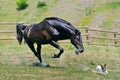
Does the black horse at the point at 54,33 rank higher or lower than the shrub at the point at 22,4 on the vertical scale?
higher

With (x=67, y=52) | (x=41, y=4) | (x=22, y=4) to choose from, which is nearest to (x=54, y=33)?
(x=67, y=52)

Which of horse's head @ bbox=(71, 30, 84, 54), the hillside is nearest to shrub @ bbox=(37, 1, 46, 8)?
the hillside

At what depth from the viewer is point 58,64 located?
1773 cm

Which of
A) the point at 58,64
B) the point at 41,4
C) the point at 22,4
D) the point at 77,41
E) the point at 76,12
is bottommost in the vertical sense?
the point at 22,4

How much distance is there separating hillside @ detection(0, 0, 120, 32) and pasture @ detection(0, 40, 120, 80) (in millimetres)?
18436

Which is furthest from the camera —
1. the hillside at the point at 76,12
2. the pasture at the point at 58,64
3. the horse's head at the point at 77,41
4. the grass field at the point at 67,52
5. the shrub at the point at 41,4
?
the shrub at the point at 41,4

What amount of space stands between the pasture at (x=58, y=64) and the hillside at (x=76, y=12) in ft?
60.5

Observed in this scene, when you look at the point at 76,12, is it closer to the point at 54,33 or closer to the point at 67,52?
the point at 67,52

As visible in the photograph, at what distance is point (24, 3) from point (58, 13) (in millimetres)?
7767

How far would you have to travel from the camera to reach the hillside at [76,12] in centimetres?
4175

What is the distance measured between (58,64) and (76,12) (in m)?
27.5

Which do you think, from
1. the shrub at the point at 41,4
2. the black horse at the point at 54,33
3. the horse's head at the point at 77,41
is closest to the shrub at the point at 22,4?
the shrub at the point at 41,4

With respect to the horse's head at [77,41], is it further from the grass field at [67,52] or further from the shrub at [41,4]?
the shrub at [41,4]

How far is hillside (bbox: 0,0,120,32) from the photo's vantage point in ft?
137
